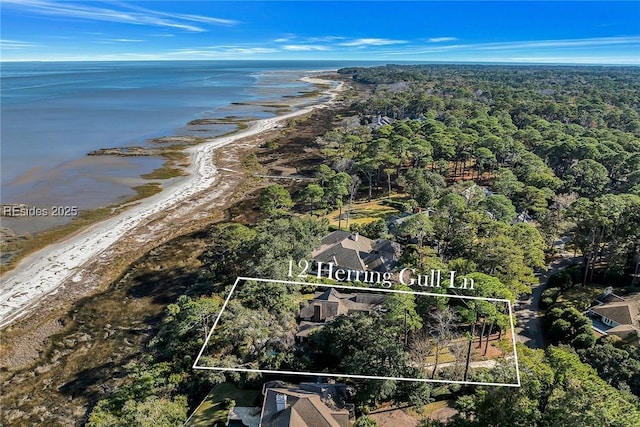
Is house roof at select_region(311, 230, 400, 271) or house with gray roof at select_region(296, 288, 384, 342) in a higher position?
house roof at select_region(311, 230, 400, 271)

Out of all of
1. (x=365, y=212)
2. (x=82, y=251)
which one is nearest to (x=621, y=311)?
(x=365, y=212)

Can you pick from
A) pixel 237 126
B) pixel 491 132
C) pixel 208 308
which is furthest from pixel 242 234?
pixel 237 126

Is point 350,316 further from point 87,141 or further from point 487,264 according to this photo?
point 87,141

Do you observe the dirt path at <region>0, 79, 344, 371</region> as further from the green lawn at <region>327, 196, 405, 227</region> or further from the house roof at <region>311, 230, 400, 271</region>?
the house roof at <region>311, 230, 400, 271</region>

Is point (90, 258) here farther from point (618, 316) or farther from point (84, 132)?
point (84, 132)

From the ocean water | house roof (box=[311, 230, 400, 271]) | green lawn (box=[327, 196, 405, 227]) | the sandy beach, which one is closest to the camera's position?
the sandy beach

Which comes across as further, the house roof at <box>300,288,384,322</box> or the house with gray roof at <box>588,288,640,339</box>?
the house roof at <box>300,288,384,322</box>

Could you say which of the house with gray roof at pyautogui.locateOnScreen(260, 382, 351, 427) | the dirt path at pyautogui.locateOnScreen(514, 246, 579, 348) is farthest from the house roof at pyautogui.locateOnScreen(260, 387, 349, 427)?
the dirt path at pyautogui.locateOnScreen(514, 246, 579, 348)
